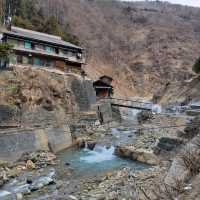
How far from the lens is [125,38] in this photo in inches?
3206

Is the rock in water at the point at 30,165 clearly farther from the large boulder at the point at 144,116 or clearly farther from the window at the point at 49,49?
the large boulder at the point at 144,116

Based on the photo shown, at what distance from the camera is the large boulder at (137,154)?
19641 mm

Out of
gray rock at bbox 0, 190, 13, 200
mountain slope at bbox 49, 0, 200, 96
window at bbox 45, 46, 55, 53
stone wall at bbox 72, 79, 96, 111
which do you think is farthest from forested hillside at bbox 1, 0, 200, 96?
gray rock at bbox 0, 190, 13, 200

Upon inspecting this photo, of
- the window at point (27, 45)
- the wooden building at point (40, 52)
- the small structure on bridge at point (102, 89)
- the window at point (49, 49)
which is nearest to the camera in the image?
the wooden building at point (40, 52)

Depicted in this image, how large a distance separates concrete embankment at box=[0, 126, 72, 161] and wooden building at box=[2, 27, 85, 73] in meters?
8.93

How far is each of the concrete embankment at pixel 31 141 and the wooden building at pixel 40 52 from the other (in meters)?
8.93

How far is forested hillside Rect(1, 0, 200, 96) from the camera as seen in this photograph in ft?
200

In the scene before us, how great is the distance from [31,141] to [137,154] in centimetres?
806

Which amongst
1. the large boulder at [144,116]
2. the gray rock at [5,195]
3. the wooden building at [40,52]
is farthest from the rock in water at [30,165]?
the large boulder at [144,116]

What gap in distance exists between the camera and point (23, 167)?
18984mm

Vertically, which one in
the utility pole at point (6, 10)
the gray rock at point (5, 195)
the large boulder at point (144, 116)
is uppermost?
the utility pole at point (6, 10)

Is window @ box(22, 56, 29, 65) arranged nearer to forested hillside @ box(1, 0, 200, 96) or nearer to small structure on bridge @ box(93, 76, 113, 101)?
small structure on bridge @ box(93, 76, 113, 101)

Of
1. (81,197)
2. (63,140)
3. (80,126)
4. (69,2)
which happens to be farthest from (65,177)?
(69,2)

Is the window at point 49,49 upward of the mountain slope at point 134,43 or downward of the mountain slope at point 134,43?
downward
